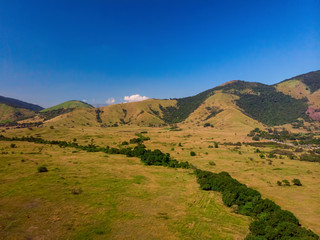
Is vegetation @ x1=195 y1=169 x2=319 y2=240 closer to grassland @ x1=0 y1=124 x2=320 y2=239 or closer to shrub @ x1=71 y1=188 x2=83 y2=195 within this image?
grassland @ x1=0 y1=124 x2=320 y2=239

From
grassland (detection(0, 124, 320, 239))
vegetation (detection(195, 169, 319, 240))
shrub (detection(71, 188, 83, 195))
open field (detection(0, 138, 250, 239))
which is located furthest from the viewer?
shrub (detection(71, 188, 83, 195))

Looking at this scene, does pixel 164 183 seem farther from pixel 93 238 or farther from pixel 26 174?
pixel 26 174

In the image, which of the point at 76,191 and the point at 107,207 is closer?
the point at 107,207

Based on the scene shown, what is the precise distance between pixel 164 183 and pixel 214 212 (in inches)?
759

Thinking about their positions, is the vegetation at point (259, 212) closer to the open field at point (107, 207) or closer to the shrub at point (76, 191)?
the open field at point (107, 207)

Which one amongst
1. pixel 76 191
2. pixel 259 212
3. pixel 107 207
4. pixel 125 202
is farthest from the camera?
pixel 76 191

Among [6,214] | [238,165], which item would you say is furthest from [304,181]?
[6,214]

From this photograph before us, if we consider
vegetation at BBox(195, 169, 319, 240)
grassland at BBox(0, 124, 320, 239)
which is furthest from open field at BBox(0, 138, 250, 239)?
vegetation at BBox(195, 169, 319, 240)

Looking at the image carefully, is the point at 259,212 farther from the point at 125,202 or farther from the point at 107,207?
the point at 107,207

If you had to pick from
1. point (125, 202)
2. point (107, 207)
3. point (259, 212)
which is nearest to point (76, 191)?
point (107, 207)

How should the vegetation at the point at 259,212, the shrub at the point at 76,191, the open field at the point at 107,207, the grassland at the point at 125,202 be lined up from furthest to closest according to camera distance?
1. the shrub at the point at 76,191
2. the grassland at the point at 125,202
3. the open field at the point at 107,207
4. the vegetation at the point at 259,212

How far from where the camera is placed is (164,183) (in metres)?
53.4

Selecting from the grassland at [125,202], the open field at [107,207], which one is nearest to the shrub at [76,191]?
the open field at [107,207]

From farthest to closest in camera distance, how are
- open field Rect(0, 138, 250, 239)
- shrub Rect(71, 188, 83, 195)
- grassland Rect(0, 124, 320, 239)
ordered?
shrub Rect(71, 188, 83, 195)
grassland Rect(0, 124, 320, 239)
open field Rect(0, 138, 250, 239)
